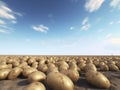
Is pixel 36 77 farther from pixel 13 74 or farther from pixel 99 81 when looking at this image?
pixel 99 81

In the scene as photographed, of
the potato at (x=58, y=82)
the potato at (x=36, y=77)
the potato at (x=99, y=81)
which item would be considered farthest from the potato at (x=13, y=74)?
the potato at (x=99, y=81)

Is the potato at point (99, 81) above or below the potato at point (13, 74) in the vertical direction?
below

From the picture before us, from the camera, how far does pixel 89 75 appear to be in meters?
5.14

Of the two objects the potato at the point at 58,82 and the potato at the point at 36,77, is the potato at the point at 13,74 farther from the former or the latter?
the potato at the point at 58,82

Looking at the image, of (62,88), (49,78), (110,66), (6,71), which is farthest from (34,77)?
(110,66)

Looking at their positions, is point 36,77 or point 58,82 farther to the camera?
point 36,77

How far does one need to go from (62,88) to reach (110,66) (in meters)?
5.21

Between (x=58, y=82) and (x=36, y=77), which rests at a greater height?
(x=36, y=77)

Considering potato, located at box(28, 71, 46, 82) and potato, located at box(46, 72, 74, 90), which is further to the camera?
potato, located at box(28, 71, 46, 82)

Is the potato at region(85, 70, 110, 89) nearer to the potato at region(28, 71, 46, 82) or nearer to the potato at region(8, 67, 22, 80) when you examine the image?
the potato at region(28, 71, 46, 82)

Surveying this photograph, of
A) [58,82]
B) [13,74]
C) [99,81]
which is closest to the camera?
[58,82]

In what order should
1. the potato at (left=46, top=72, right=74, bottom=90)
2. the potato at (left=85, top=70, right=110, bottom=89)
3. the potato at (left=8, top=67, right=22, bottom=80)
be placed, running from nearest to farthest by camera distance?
the potato at (left=46, top=72, right=74, bottom=90), the potato at (left=85, top=70, right=110, bottom=89), the potato at (left=8, top=67, right=22, bottom=80)

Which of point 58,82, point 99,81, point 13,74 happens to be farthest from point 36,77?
point 99,81

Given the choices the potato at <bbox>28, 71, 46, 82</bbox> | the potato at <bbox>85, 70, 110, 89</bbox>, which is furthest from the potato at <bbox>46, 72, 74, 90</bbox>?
the potato at <bbox>85, 70, 110, 89</bbox>
